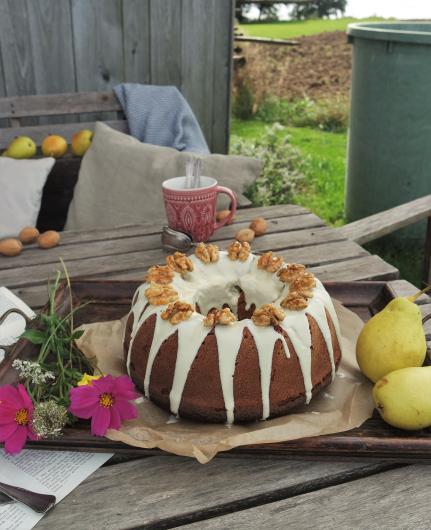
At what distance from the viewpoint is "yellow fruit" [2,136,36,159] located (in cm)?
272

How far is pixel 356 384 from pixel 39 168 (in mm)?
1816

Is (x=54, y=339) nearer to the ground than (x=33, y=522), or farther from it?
farther from it

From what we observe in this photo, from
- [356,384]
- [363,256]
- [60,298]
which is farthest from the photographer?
[363,256]

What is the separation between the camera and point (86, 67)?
10.7 ft

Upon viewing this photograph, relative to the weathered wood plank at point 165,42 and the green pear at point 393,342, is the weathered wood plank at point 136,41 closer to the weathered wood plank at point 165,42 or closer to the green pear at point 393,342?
the weathered wood plank at point 165,42

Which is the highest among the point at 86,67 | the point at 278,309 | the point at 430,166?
the point at 86,67

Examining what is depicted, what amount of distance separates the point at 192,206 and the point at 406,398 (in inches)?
38.1

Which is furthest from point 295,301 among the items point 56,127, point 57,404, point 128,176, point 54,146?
point 56,127

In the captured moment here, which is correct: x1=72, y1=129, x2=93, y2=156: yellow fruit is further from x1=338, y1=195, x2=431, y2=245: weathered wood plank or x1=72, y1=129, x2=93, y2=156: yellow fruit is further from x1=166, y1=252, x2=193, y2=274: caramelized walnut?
x1=166, y1=252, x2=193, y2=274: caramelized walnut

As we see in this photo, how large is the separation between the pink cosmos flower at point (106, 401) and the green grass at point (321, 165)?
3.42 m

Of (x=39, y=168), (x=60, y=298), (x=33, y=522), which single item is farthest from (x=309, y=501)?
(x=39, y=168)

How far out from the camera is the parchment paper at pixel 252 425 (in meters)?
0.96

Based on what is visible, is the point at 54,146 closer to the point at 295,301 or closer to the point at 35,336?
the point at 35,336

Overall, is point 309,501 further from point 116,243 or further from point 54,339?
point 116,243
